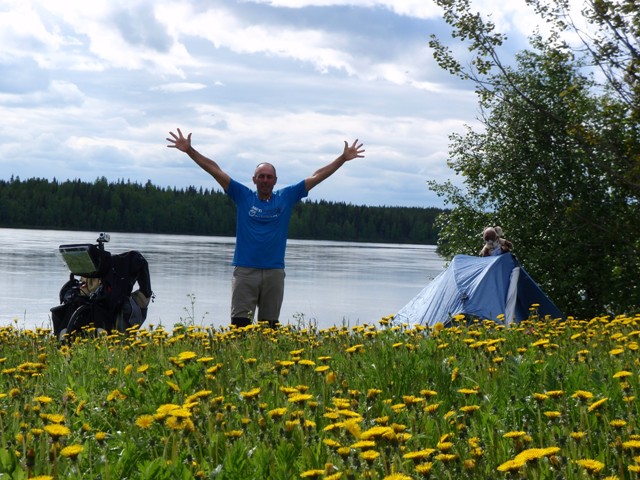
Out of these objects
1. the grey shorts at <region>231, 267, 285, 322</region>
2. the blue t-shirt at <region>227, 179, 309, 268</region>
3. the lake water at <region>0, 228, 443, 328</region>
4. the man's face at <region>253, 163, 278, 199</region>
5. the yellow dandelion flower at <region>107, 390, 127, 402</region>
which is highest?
the man's face at <region>253, 163, 278, 199</region>

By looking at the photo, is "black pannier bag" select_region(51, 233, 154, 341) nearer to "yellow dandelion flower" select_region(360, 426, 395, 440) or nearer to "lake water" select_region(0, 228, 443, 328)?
"lake water" select_region(0, 228, 443, 328)

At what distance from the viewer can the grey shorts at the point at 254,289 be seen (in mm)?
8969

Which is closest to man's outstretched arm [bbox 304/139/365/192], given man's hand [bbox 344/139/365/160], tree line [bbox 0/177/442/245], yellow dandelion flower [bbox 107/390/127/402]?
man's hand [bbox 344/139/365/160]

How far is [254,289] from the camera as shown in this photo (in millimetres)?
8984

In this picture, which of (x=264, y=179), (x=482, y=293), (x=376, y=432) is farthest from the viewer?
(x=482, y=293)

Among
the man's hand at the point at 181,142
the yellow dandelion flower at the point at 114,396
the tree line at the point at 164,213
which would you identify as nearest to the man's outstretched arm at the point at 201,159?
the man's hand at the point at 181,142

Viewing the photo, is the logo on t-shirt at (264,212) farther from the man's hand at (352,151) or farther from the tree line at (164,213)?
the tree line at (164,213)

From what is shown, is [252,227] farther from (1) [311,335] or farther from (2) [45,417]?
(2) [45,417]

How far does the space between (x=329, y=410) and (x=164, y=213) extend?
6767 inches

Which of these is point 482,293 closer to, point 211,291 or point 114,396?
point 114,396

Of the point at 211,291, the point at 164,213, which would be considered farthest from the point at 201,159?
the point at 164,213

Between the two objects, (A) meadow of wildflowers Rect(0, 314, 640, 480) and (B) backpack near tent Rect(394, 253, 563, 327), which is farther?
(B) backpack near tent Rect(394, 253, 563, 327)

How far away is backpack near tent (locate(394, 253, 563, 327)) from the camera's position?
12.8 m

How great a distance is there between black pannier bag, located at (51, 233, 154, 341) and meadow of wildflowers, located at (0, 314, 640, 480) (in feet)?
9.92
